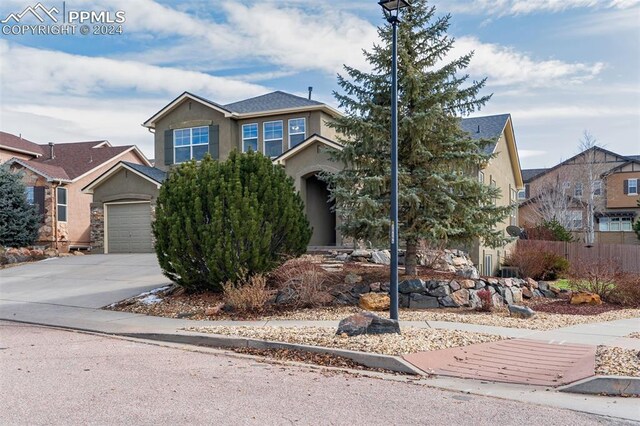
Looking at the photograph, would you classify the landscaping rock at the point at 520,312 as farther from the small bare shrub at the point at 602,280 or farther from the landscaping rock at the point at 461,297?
the small bare shrub at the point at 602,280

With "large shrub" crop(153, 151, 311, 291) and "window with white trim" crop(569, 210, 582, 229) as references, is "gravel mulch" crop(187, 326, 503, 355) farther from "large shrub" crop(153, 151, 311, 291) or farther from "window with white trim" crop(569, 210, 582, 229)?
"window with white trim" crop(569, 210, 582, 229)

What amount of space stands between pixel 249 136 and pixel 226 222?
13786mm

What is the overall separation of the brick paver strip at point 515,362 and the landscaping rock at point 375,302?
3.63 meters

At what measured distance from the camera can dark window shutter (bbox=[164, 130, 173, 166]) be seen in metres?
26.6

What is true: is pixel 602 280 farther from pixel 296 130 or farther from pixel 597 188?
pixel 597 188

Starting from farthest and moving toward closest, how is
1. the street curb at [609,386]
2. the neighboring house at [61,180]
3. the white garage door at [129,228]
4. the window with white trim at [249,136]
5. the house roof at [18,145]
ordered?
the house roof at [18,145] → the neighboring house at [61,180] → the window with white trim at [249,136] → the white garage door at [129,228] → the street curb at [609,386]

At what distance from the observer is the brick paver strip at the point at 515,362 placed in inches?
271

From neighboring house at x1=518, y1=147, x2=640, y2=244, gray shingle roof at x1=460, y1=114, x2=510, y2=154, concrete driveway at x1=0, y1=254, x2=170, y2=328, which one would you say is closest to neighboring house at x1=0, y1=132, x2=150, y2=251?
concrete driveway at x1=0, y1=254, x2=170, y2=328

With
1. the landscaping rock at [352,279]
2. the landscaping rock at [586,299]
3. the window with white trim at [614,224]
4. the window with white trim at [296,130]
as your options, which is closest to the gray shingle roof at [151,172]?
the window with white trim at [296,130]

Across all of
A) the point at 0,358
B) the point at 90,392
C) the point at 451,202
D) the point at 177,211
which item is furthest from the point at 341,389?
→ the point at 177,211

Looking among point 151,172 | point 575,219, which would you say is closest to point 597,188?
point 575,219

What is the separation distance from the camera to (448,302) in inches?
494

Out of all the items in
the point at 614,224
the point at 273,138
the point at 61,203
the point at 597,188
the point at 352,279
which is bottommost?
the point at 352,279

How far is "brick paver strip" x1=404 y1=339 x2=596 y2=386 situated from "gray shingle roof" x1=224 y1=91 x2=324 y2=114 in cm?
1745
